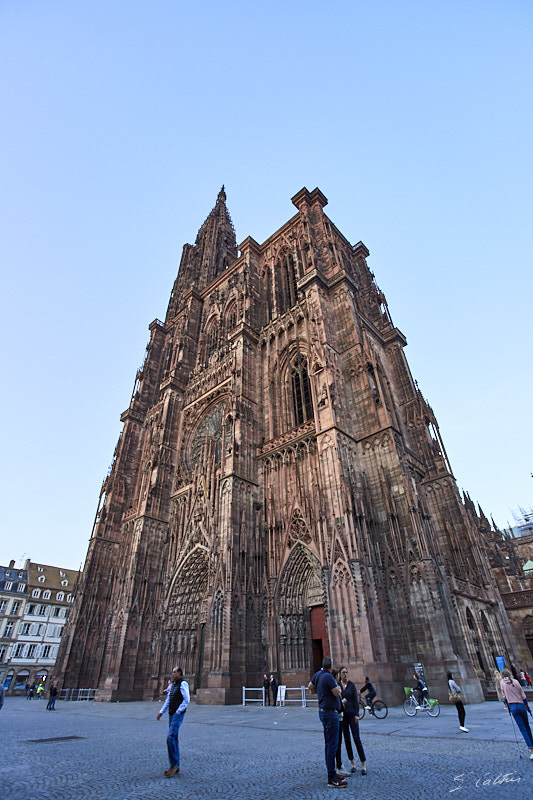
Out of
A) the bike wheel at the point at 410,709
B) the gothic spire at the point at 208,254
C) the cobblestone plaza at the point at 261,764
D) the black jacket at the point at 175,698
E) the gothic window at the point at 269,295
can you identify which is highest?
the gothic spire at the point at 208,254

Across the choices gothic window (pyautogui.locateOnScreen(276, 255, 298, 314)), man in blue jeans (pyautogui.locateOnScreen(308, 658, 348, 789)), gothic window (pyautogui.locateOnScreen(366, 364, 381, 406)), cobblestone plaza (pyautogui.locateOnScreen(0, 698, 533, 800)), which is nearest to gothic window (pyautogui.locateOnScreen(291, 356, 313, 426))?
gothic window (pyautogui.locateOnScreen(366, 364, 381, 406))

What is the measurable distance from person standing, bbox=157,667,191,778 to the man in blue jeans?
1.61m

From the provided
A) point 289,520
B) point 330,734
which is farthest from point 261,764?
point 289,520

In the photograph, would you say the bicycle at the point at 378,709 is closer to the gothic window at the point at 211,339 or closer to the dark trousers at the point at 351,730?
the dark trousers at the point at 351,730

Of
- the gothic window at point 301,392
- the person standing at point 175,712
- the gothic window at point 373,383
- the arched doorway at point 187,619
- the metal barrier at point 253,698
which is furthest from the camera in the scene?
the gothic window at point 301,392

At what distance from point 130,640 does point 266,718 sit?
42.2 feet

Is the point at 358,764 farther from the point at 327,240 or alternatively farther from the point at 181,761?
the point at 327,240

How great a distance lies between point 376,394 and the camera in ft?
63.9

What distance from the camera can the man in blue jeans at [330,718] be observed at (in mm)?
4336

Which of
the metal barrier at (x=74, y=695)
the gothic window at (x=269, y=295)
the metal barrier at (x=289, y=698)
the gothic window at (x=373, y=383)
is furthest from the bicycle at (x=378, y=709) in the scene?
the gothic window at (x=269, y=295)

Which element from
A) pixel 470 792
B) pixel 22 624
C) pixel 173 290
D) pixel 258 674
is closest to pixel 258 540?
pixel 258 674

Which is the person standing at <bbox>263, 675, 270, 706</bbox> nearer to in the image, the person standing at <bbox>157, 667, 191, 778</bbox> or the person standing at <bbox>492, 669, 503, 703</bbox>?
the person standing at <bbox>492, 669, 503, 703</bbox>

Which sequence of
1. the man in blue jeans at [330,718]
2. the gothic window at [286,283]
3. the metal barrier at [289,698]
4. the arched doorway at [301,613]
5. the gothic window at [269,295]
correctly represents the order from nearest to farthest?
the man in blue jeans at [330,718]
the metal barrier at [289,698]
the arched doorway at [301,613]
the gothic window at [286,283]
the gothic window at [269,295]

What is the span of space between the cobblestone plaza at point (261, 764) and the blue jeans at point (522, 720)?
0.23 metres
